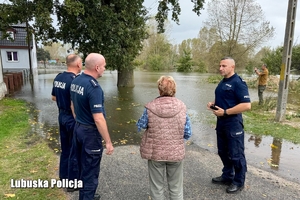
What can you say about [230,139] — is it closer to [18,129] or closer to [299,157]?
[299,157]

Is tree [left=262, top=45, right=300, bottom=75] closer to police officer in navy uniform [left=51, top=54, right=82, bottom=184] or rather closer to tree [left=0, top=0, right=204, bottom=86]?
tree [left=0, top=0, right=204, bottom=86]

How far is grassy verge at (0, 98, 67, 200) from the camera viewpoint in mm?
3398

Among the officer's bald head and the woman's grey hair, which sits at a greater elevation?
the officer's bald head

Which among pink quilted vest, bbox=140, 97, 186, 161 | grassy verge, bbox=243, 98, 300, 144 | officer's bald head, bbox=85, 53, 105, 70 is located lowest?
grassy verge, bbox=243, 98, 300, 144

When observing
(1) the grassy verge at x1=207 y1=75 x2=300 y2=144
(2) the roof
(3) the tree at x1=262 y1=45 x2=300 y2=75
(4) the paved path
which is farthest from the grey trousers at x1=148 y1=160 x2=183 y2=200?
(2) the roof

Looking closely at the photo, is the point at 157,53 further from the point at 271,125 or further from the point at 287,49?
the point at 271,125

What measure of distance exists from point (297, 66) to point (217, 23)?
37.7 ft

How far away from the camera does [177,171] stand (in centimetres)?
285

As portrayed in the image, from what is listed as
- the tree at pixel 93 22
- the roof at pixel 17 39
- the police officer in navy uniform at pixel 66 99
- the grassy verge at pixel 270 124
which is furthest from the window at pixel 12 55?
the police officer in navy uniform at pixel 66 99

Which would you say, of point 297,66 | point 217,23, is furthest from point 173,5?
point 297,66

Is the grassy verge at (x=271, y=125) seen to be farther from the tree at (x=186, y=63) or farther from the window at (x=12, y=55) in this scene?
the tree at (x=186, y=63)

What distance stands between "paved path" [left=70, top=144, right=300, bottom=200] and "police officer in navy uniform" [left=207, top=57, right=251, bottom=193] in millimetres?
306

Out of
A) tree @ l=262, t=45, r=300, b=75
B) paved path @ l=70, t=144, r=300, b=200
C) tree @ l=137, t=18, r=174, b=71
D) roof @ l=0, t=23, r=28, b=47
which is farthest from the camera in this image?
tree @ l=137, t=18, r=174, b=71

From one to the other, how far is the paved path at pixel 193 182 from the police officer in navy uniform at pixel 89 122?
69 centimetres
